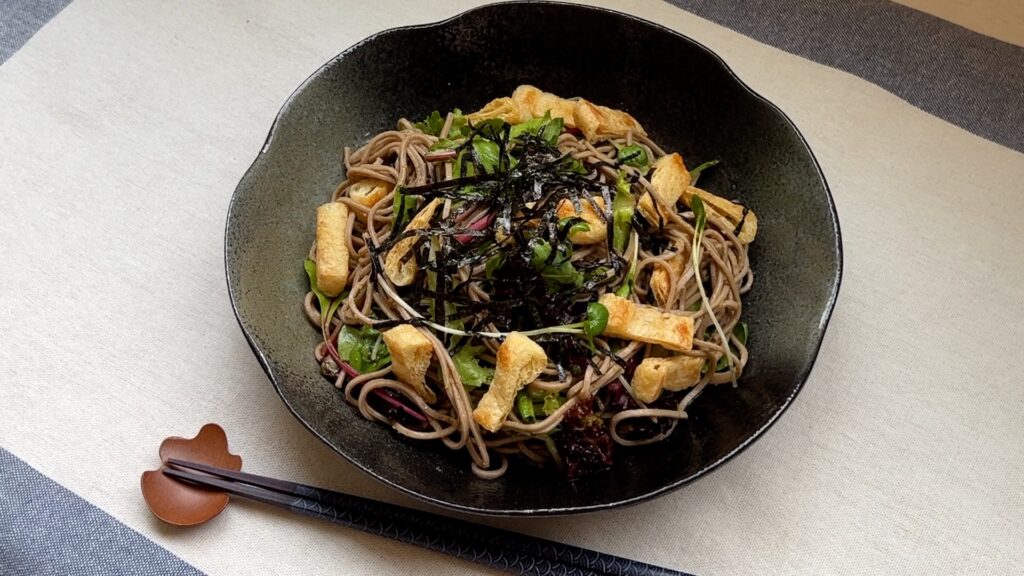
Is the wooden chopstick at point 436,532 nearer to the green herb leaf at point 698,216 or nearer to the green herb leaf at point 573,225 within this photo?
the green herb leaf at point 573,225

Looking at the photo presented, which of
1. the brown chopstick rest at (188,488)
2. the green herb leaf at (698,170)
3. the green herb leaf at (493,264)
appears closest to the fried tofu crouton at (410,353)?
the green herb leaf at (493,264)

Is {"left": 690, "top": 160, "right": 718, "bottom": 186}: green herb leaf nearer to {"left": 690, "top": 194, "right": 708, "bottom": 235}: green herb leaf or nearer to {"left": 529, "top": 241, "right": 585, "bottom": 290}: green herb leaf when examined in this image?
{"left": 690, "top": 194, "right": 708, "bottom": 235}: green herb leaf

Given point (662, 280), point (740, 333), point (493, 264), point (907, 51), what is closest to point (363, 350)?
point (493, 264)

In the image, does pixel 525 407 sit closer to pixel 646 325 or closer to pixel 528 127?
pixel 646 325

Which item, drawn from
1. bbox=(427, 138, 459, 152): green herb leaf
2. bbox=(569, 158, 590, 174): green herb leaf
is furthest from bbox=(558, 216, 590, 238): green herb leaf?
bbox=(427, 138, 459, 152): green herb leaf

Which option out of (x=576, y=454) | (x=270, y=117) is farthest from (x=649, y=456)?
(x=270, y=117)
